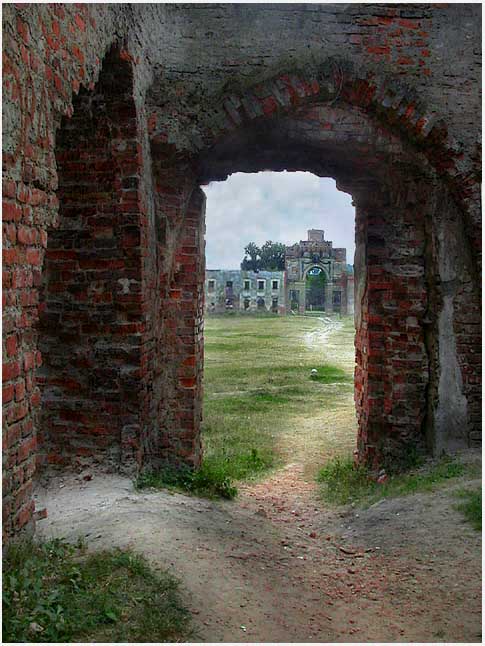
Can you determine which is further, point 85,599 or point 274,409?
point 274,409

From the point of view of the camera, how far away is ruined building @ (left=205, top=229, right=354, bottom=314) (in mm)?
43062

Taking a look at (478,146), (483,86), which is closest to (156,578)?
(478,146)

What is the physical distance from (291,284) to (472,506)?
4071 centimetres

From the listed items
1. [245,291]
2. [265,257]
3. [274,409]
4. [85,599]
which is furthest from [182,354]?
[265,257]

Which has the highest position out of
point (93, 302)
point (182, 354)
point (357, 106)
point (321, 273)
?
point (321, 273)

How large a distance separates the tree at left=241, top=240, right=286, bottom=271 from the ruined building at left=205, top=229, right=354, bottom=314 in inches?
191

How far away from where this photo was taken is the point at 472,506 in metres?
4.16

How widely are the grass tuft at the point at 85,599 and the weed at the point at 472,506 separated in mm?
2138

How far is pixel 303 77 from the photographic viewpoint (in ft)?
16.8

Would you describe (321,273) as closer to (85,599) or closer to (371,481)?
(371,481)

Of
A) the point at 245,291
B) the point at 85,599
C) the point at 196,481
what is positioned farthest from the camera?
the point at 245,291

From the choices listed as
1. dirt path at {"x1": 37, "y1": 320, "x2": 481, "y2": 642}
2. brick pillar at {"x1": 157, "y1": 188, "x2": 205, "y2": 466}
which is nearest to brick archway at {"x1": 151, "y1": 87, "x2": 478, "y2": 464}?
brick pillar at {"x1": 157, "y1": 188, "x2": 205, "y2": 466}

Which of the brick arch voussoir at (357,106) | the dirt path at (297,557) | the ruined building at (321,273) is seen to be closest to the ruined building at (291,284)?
the ruined building at (321,273)

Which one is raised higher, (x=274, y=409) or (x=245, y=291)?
(x=245, y=291)
